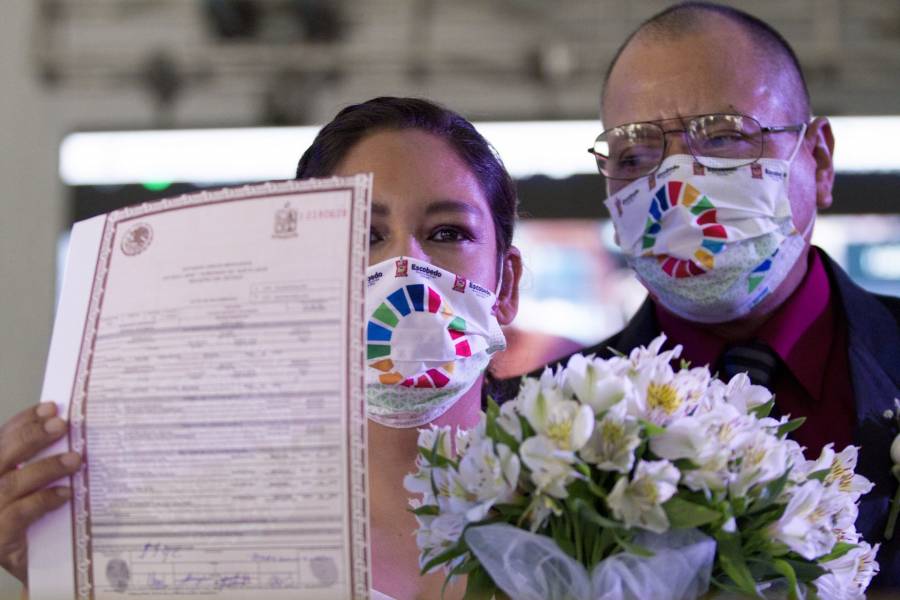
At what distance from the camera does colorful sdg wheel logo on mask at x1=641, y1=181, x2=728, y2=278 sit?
2.27 meters

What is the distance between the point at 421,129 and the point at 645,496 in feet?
3.10

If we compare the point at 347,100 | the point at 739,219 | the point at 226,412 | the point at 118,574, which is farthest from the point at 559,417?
the point at 347,100

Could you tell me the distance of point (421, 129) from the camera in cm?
203

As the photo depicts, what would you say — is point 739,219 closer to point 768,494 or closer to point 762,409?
point 762,409

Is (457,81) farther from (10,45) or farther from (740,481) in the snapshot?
(740,481)

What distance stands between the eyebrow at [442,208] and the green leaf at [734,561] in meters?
0.77

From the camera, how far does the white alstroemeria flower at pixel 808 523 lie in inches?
51.1

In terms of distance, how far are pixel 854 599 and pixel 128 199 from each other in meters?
5.66

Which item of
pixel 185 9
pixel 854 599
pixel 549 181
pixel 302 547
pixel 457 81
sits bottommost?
pixel 854 599

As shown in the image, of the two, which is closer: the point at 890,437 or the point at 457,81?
the point at 890,437

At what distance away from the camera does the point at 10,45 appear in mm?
7129

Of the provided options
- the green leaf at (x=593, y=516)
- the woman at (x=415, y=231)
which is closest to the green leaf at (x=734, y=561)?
the green leaf at (x=593, y=516)

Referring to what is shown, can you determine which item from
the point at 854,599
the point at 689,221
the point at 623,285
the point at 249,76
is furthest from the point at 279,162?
the point at 854,599

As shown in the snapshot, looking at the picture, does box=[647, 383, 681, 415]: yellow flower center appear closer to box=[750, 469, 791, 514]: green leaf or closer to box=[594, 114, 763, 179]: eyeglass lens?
box=[750, 469, 791, 514]: green leaf
